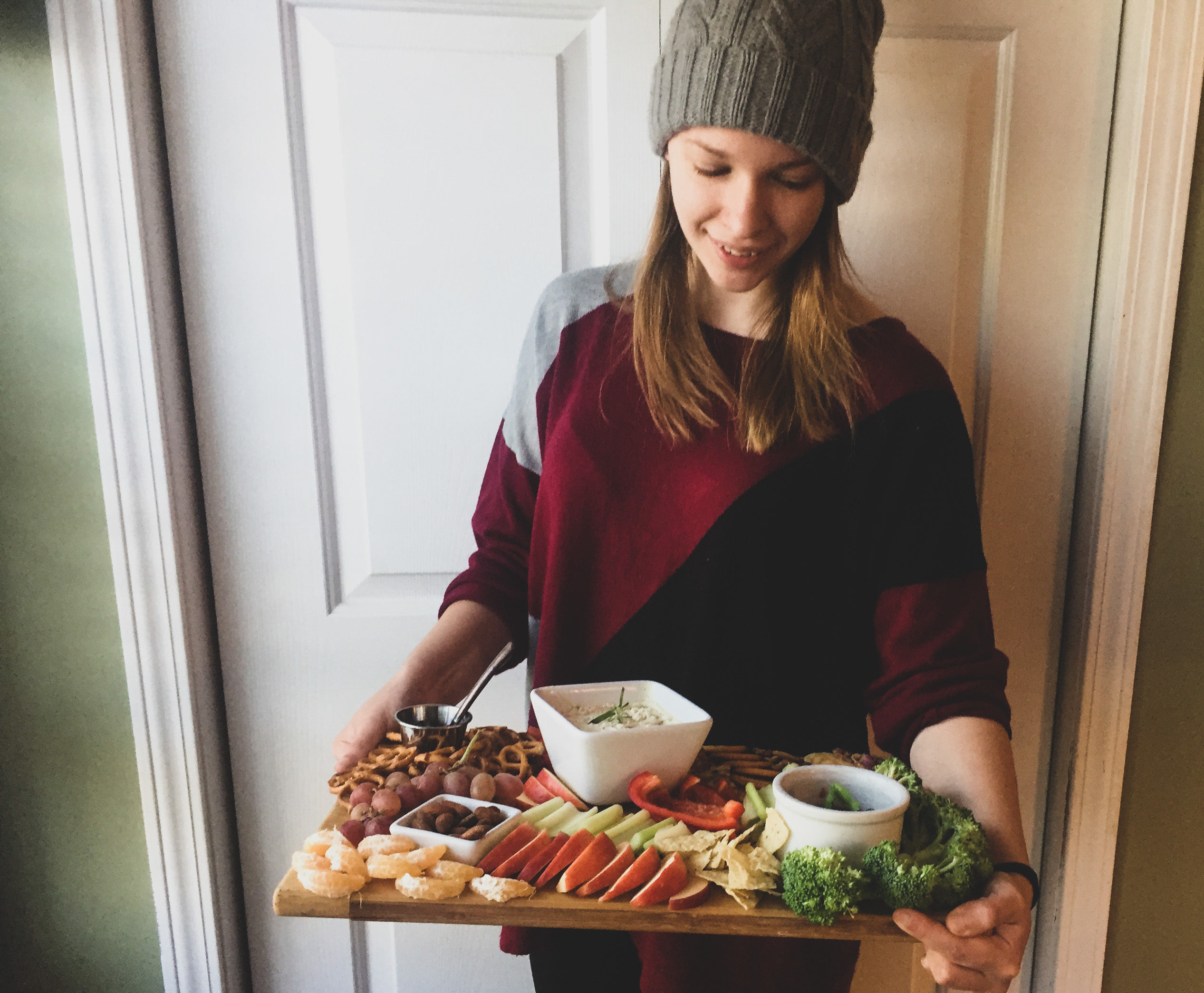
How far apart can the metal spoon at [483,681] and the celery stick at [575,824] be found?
0.19 m

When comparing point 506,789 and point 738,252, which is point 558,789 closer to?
point 506,789

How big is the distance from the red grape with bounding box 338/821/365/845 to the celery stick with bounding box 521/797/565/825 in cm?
13

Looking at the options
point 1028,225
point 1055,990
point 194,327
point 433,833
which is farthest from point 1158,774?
point 194,327

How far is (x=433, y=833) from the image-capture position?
650 millimetres

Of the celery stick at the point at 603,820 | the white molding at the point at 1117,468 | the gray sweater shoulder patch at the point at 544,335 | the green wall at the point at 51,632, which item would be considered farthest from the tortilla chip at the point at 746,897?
the green wall at the point at 51,632

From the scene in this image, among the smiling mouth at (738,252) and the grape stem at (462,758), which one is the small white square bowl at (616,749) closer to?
the grape stem at (462,758)

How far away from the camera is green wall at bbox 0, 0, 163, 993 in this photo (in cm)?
105

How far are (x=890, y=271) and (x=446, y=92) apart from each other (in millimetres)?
636

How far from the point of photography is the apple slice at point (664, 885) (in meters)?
0.62

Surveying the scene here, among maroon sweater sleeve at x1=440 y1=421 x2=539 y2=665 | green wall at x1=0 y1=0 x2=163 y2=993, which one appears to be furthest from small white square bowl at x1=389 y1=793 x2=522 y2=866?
green wall at x1=0 y1=0 x2=163 y2=993

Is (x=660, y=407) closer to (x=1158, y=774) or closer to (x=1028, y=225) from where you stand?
(x=1028, y=225)

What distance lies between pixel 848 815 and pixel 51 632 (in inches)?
42.4

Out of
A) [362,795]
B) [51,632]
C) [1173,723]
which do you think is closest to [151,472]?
[51,632]

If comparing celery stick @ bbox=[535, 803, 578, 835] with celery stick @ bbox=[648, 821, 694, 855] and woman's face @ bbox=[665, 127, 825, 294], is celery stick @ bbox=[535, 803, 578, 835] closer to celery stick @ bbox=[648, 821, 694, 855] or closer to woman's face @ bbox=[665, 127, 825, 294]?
celery stick @ bbox=[648, 821, 694, 855]
